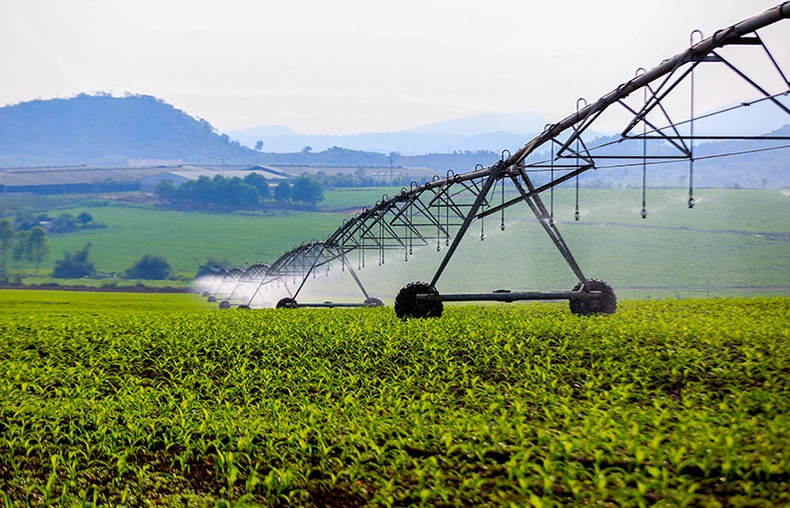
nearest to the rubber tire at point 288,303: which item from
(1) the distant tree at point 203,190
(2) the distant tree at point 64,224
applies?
(2) the distant tree at point 64,224

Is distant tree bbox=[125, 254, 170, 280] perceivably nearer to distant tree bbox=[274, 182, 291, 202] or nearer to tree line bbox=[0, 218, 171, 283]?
tree line bbox=[0, 218, 171, 283]

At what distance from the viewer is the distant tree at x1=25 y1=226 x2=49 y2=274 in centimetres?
13238

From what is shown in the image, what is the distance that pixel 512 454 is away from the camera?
819 cm

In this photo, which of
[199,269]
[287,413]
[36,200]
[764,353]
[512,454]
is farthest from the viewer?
[36,200]

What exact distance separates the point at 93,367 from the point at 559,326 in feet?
27.4

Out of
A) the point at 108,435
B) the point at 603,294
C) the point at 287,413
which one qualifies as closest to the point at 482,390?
the point at 287,413

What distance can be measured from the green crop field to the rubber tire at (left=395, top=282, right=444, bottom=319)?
187cm

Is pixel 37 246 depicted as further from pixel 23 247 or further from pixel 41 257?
pixel 41 257

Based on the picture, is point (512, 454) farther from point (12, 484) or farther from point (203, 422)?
point (12, 484)

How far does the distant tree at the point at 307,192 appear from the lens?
539 feet

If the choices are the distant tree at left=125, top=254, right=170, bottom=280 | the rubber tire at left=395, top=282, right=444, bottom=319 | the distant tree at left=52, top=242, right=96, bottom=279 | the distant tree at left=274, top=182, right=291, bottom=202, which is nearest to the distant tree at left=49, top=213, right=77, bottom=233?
the distant tree at left=52, top=242, right=96, bottom=279

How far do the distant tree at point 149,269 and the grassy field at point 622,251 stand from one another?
16.3 feet

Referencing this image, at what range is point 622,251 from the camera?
92562 millimetres

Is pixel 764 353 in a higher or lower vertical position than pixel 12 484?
higher
